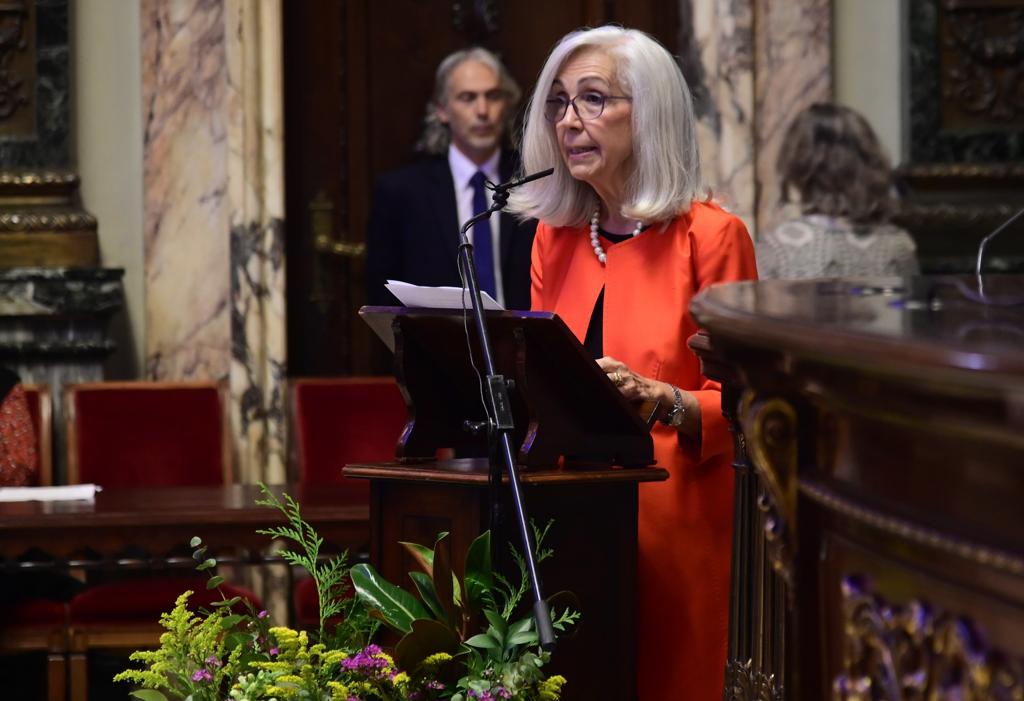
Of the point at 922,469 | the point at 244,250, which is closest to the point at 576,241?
the point at 922,469

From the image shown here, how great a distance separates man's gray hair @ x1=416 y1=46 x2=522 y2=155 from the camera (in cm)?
579

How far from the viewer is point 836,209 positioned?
198 inches

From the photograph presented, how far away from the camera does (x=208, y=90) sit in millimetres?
5848

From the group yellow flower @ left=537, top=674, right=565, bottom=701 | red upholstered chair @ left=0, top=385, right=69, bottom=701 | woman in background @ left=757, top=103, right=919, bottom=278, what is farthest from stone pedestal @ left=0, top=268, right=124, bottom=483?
yellow flower @ left=537, top=674, right=565, bottom=701

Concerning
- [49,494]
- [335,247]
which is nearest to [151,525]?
[49,494]

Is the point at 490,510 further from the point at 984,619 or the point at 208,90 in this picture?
the point at 208,90

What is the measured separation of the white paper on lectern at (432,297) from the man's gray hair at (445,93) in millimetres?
3070

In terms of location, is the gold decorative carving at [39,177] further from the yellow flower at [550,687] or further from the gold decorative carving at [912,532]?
the gold decorative carving at [912,532]

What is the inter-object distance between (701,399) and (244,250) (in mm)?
3171

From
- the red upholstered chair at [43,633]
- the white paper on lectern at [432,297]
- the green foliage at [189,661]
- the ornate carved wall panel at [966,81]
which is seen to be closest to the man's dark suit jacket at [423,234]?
the ornate carved wall panel at [966,81]

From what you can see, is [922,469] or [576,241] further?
[576,241]

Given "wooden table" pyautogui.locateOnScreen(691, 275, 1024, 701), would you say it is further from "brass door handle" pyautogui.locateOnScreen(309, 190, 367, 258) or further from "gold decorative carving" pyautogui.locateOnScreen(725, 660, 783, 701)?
"brass door handle" pyautogui.locateOnScreen(309, 190, 367, 258)

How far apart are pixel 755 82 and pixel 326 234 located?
72.6 inches

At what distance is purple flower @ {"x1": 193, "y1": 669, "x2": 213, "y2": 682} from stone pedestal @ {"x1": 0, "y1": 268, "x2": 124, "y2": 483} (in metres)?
3.41
